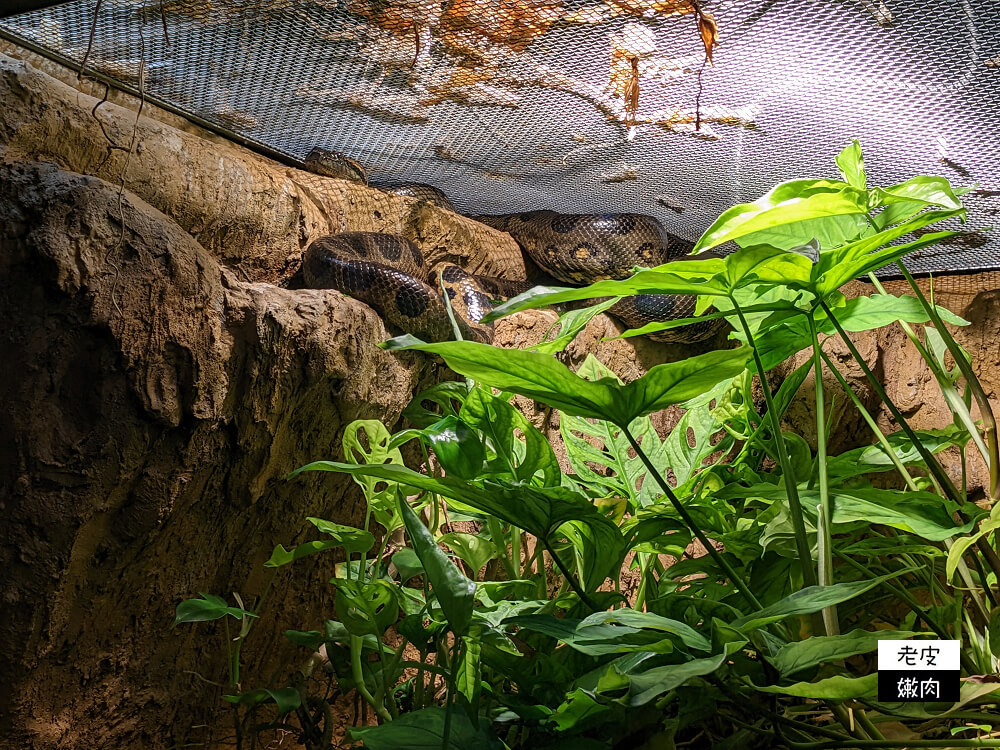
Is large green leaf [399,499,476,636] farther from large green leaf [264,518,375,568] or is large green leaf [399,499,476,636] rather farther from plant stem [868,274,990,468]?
plant stem [868,274,990,468]

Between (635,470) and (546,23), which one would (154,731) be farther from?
(546,23)

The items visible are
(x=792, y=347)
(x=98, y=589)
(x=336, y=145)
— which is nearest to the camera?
(x=792, y=347)

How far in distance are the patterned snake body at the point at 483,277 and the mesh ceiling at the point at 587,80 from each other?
1.23 feet

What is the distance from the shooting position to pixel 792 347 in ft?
3.92

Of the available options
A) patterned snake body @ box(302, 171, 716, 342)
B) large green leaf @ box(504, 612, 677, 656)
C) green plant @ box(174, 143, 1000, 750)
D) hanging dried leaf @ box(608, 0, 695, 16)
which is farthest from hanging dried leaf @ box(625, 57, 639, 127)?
large green leaf @ box(504, 612, 677, 656)

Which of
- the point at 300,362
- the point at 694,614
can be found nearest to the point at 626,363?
the point at 300,362

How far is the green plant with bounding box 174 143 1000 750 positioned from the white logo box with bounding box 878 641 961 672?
0.02 m

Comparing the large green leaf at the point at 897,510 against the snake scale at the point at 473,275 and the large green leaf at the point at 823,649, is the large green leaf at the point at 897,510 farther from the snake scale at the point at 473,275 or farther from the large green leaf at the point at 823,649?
the snake scale at the point at 473,275

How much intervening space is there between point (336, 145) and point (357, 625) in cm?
173

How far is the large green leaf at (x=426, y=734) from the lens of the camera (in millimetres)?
784

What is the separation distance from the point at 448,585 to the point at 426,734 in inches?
9.5

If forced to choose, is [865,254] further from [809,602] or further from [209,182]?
[209,182]

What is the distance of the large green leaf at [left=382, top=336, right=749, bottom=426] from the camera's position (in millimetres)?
770

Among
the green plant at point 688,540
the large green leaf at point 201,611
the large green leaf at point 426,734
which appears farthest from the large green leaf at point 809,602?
the large green leaf at point 201,611
